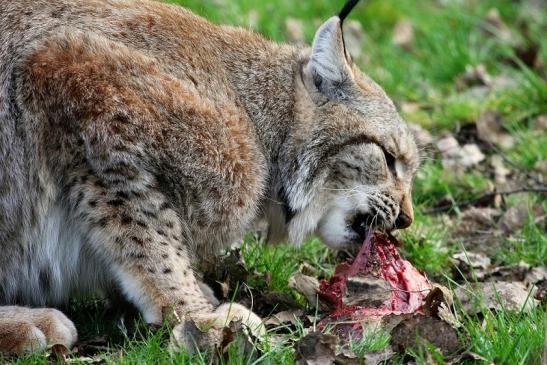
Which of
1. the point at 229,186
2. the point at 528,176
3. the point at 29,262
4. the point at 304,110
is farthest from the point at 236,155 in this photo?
the point at 528,176

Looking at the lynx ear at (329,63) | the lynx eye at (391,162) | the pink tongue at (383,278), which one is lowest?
the pink tongue at (383,278)

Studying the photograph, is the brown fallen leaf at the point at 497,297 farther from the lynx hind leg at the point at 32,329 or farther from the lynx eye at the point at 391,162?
the lynx hind leg at the point at 32,329

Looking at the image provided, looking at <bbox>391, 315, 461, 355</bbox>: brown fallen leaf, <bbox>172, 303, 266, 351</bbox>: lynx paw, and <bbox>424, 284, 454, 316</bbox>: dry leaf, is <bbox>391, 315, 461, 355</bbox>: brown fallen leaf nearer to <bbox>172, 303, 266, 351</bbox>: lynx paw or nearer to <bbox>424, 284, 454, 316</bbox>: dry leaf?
<bbox>424, 284, 454, 316</bbox>: dry leaf

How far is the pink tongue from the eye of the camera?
516cm

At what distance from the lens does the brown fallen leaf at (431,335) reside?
459 centimetres

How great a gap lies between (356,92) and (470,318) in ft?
5.24

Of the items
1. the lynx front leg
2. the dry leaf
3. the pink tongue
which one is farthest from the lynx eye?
the lynx front leg

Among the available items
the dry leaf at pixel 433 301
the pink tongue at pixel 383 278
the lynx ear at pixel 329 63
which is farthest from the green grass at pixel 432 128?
the lynx ear at pixel 329 63

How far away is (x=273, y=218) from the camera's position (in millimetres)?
5930

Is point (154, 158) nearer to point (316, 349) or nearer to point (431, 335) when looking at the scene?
point (316, 349)

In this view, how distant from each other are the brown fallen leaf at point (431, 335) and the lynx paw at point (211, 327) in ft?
2.18

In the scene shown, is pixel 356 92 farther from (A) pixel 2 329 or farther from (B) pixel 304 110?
(A) pixel 2 329

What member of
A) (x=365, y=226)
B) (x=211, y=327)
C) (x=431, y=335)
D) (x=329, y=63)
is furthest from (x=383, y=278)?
(x=329, y=63)

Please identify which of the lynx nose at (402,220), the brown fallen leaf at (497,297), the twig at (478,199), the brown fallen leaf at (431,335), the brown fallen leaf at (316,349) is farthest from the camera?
the twig at (478,199)
